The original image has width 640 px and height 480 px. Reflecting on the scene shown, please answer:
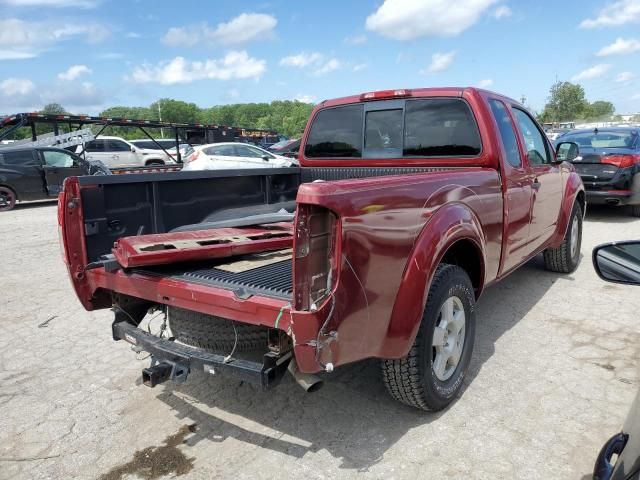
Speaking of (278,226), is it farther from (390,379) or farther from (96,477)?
(96,477)

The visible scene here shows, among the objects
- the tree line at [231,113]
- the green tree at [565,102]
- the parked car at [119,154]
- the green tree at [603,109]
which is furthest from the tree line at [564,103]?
the parked car at [119,154]

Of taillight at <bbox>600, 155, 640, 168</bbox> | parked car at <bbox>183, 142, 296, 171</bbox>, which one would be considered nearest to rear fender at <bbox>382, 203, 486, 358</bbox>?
taillight at <bbox>600, 155, 640, 168</bbox>

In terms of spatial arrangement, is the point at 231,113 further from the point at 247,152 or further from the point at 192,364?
the point at 192,364

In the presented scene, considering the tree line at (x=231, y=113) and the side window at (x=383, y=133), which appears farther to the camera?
the tree line at (x=231, y=113)

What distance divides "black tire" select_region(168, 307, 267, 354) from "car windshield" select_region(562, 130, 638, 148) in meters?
9.44

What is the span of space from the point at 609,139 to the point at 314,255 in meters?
9.94

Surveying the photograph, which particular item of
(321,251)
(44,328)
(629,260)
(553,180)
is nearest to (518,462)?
(629,260)

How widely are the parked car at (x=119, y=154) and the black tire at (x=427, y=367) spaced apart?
62.2ft

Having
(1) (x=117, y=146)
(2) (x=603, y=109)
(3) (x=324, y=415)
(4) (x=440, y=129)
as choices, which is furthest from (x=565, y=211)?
(2) (x=603, y=109)

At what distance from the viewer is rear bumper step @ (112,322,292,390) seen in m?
2.30

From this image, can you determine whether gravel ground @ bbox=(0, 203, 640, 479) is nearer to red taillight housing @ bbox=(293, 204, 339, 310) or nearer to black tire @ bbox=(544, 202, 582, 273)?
red taillight housing @ bbox=(293, 204, 339, 310)

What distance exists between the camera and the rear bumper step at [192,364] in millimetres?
2305

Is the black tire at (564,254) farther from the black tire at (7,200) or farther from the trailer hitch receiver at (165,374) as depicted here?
the black tire at (7,200)

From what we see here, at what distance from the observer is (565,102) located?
7194 cm
